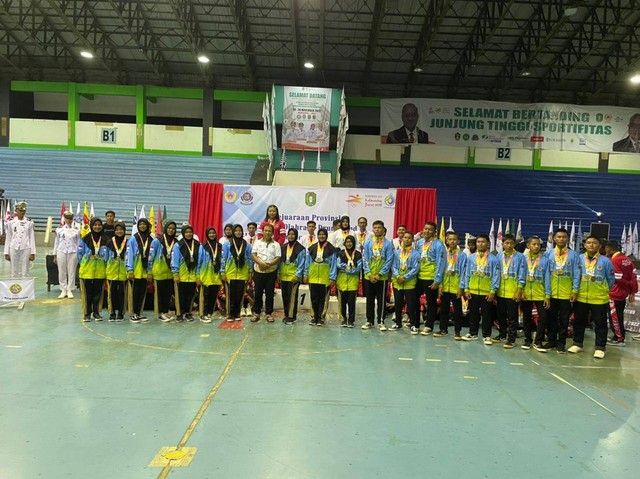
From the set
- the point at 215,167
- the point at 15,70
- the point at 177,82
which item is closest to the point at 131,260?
the point at 215,167

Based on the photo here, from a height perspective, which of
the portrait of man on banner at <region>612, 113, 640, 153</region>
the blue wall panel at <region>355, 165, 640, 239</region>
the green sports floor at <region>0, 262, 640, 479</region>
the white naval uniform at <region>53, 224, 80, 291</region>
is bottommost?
the green sports floor at <region>0, 262, 640, 479</region>

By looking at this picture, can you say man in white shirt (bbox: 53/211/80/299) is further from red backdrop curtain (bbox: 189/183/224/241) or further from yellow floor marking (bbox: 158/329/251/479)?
yellow floor marking (bbox: 158/329/251/479)

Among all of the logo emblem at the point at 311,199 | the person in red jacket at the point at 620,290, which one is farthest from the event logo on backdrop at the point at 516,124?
the person in red jacket at the point at 620,290

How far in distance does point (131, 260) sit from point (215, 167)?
14.5 meters

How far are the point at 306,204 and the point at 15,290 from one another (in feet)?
17.5

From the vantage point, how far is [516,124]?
18.0 metres

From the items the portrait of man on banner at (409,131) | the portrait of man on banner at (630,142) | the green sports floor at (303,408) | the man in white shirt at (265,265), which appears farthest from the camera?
the portrait of man on banner at (409,131)

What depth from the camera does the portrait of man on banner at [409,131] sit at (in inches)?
719

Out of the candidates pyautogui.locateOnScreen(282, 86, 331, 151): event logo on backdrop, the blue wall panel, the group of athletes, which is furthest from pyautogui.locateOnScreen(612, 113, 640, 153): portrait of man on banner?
the group of athletes

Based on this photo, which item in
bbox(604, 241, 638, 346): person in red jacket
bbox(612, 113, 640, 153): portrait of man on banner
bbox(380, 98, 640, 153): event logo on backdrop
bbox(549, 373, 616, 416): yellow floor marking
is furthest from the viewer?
bbox(612, 113, 640, 153): portrait of man on banner

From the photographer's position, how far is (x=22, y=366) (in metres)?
4.61

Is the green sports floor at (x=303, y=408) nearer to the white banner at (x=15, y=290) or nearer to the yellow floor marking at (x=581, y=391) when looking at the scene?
the yellow floor marking at (x=581, y=391)

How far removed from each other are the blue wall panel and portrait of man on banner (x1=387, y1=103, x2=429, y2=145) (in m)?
2.32

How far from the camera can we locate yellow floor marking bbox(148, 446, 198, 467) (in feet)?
9.29
